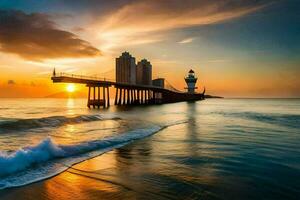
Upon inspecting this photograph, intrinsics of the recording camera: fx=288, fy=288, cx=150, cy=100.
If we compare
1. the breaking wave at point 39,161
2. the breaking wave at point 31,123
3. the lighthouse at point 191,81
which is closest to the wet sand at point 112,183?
the breaking wave at point 39,161

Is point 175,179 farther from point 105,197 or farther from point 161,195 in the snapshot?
point 105,197

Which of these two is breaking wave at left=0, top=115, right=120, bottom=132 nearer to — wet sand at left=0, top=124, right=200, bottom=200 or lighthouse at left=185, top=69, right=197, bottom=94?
wet sand at left=0, top=124, right=200, bottom=200

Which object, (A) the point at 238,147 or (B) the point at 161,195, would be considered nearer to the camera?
(B) the point at 161,195

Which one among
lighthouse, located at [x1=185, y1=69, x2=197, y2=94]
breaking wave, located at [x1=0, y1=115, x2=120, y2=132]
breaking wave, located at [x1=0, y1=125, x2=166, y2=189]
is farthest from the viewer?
lighthouse, located at [x1=185, y1=69, x2=197, y2=94]

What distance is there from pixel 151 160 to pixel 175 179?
242 cm

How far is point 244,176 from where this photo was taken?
7.45m

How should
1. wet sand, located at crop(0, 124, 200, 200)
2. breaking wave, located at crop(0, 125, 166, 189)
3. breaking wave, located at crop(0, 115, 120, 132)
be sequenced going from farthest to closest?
breaking wave, located at crop(0, 115, 120, 132) < breaking wave, located at crop(0, 125, 166, 189) < wet sand, located at crop(0, 124, 200, 200)

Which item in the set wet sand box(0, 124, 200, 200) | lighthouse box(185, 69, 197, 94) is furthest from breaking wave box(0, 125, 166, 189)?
lighthouse box(185, 69, 197, 94)

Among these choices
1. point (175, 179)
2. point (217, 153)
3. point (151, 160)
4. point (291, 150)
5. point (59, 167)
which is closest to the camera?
point (175, 179)

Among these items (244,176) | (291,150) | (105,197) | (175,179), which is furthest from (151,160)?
(291,150)

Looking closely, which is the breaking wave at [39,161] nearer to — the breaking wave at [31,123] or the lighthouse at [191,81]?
the breaking wave at [31,123]

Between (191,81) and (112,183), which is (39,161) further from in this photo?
(191,81)

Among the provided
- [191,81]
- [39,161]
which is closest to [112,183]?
[39,161]

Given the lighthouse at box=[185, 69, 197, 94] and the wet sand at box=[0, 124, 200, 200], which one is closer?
the wet sand at box=[0, 124, 200, 200]
